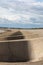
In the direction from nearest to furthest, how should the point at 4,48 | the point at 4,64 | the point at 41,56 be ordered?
the point at 4,64, the point at 4,48, the point at 41,56

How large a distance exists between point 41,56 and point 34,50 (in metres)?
0.47

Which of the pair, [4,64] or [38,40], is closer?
[4,64]

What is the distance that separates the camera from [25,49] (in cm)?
990

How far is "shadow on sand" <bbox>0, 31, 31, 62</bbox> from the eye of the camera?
Answer: 9812 millimetres

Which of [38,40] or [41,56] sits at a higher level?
[38,40]

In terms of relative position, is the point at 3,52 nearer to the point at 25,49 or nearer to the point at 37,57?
the point at 25,49

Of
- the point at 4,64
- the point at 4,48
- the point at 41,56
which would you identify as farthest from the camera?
the point at 41,56

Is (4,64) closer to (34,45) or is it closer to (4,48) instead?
(4,48)

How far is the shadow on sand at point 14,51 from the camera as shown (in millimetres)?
→ 9812

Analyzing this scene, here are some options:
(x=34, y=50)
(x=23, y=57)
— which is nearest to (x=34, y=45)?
(x=34, y=50)

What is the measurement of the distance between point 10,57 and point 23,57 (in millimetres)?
581

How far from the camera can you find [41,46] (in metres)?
10.8

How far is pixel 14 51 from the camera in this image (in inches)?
389

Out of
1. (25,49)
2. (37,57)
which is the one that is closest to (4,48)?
(25,49)
